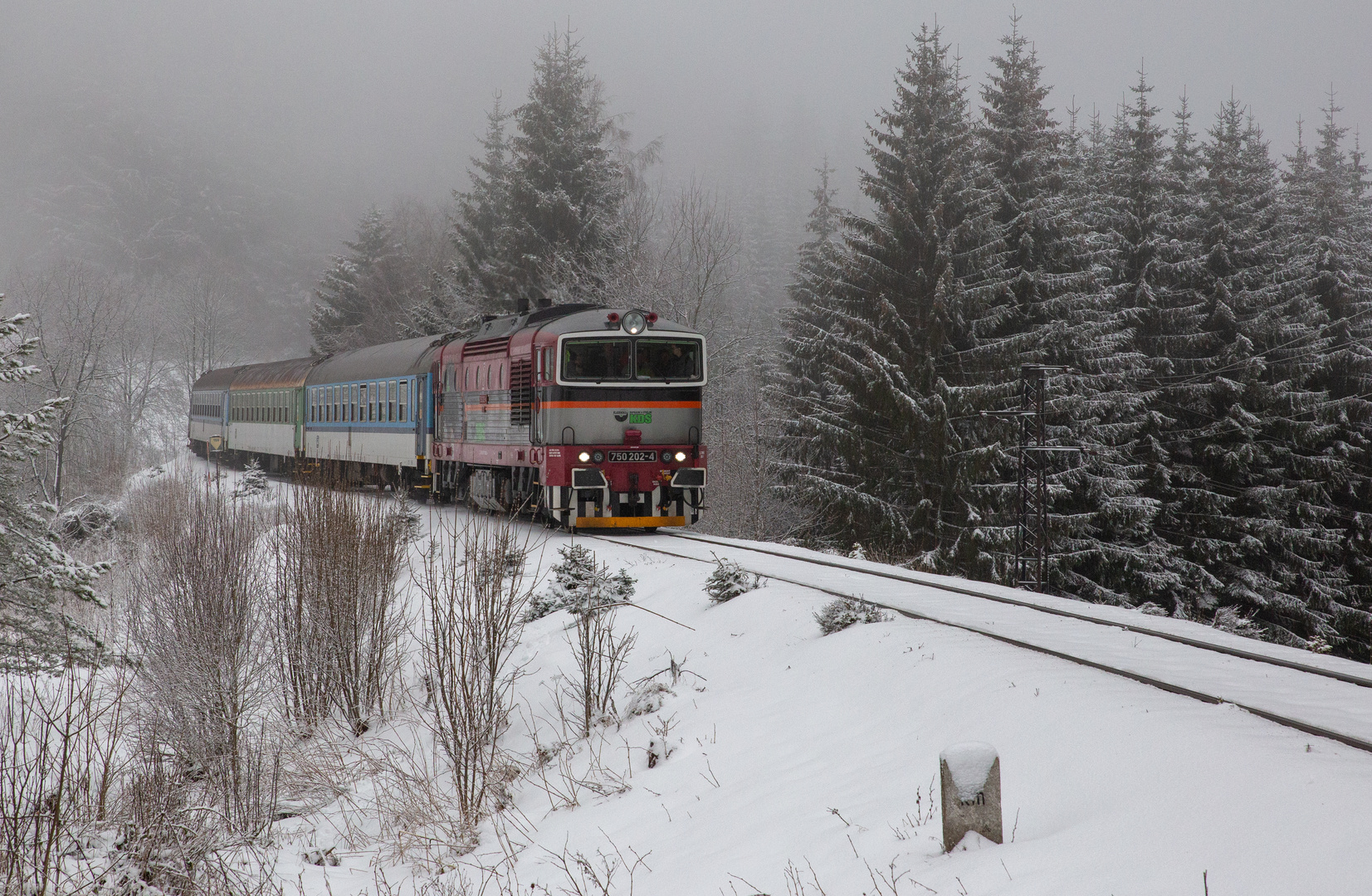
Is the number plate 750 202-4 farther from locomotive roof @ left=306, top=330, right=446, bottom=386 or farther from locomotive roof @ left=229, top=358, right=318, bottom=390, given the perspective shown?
locomotive roof @ left=229, top=358, right=318, bottom=390

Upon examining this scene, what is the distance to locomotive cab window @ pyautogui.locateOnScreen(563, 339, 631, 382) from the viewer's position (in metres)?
14.7

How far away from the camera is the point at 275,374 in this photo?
31312mm

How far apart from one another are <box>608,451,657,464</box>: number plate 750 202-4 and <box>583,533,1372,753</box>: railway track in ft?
11.3

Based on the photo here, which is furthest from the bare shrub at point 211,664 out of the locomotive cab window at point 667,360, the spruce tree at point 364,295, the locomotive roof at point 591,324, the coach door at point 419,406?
the spruce tree at point 364,295

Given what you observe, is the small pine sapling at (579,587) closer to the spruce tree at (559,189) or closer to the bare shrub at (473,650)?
the bare shrub at (473,650)

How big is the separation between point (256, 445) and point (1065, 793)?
105 feet

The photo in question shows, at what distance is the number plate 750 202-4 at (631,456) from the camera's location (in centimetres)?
1491

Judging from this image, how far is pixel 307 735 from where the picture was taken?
10.0 metres

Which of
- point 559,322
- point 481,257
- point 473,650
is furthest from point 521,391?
point 481,257

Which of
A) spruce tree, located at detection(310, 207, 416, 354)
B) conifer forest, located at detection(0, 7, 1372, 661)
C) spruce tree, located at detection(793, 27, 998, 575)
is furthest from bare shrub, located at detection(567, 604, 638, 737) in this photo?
spruce tree, located at detection(310, 207, 416, 354)

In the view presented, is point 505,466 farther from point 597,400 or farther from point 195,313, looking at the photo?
point 195,313

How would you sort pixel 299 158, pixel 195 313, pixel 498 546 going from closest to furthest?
pixel 498 546
pixel 195 313
pixel 299 158

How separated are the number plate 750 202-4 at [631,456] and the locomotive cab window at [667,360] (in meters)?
1.10

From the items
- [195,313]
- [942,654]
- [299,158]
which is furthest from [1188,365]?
[299,158]
